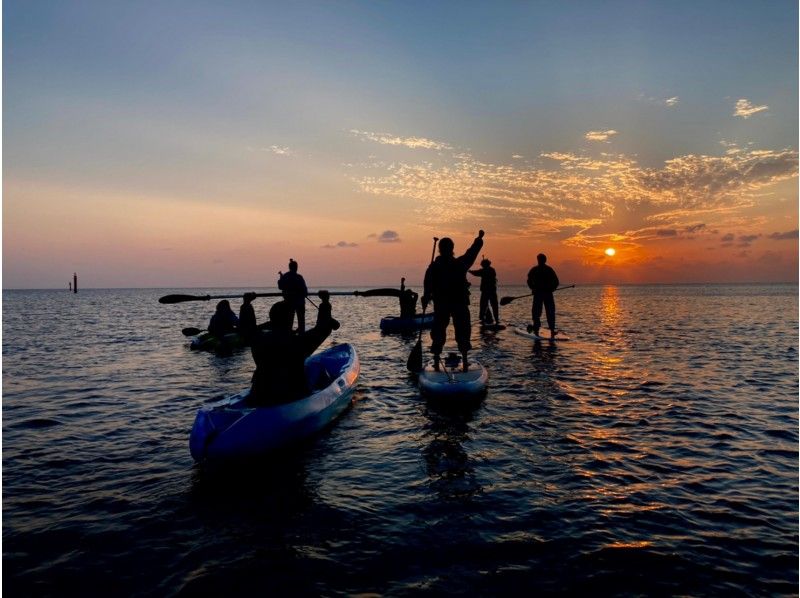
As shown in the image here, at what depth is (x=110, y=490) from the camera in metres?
7.13

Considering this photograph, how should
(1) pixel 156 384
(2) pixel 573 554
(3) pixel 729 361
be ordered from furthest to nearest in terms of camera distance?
(3) pixel 729 361, (1) pixel 156 384, (2) pixel 573 554

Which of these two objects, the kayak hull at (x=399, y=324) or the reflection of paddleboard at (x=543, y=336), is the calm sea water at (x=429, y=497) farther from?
the kayak hull at (x=399, y=324)

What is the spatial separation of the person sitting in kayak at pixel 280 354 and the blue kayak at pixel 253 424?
0.98 ft

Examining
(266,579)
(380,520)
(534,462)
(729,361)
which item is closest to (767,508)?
(534,462)

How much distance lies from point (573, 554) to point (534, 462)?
2690mm

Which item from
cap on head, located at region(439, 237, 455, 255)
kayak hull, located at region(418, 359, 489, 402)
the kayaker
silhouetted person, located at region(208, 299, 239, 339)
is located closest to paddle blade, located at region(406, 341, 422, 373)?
kayak hull, located at region(418, 359, 489, 402)

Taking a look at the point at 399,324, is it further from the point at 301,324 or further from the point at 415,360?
the point at 415,360

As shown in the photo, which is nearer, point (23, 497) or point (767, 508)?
point (767, 508)

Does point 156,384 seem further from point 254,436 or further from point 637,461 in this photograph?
point 637,461

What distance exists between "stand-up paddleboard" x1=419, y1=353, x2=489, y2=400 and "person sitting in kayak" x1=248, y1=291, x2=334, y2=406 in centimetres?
367

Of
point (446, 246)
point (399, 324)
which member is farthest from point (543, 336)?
point (446, 246)

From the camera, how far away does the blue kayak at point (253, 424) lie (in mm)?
7410

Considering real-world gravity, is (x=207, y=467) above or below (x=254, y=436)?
below

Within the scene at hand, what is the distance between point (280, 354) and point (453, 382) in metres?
4.56
